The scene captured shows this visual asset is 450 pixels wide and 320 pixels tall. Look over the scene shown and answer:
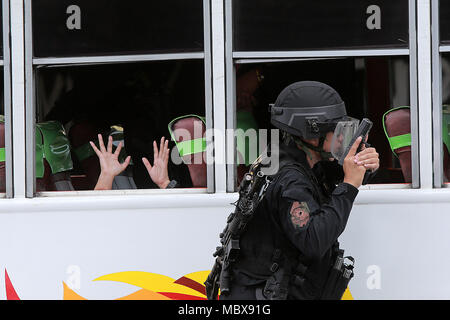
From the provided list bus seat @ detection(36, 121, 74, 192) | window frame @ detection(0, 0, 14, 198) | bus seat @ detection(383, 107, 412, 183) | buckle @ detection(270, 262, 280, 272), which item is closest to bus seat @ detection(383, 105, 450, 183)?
bus seat @ detection(383, 107, 412, 183)

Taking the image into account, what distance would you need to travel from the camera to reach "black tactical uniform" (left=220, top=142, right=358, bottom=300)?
297 centimetres

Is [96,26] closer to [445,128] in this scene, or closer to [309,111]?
[309,111]

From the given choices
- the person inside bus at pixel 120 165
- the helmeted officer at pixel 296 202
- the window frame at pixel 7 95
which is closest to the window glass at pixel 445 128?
the helmeted officer at pixel 296 202

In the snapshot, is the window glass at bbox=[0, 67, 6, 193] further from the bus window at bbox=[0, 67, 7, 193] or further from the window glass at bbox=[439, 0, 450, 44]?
the window glass at bbox=[439, 0, 450, 44]

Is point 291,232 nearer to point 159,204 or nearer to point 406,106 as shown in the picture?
point 159,204

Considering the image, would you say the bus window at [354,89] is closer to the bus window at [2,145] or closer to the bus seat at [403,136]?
the bus seat at [403,136]

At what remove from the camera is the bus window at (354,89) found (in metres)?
3.95

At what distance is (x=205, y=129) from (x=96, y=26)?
76 cm

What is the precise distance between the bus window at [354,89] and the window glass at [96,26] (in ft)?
1.66

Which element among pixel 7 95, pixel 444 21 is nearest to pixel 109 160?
pixel 7 95

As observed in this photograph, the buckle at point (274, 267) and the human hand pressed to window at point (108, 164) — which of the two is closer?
the buckle at point (274, 267)

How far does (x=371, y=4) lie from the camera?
12.7 ft

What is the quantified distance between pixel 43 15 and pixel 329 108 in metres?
1.67

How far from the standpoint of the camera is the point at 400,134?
13.1ft
